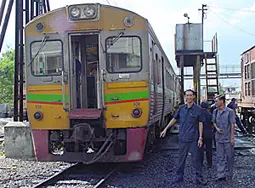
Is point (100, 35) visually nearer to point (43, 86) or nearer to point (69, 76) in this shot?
point (69, 76)

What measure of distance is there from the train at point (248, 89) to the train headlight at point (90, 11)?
368 inches

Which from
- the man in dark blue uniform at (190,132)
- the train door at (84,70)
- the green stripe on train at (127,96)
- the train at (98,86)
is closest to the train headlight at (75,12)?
the train at (98,86)

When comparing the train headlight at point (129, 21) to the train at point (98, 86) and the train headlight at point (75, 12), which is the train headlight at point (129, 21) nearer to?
the train at point (98, 86)

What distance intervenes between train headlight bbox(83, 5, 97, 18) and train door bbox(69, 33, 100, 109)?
1.50 ft

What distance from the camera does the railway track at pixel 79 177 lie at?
25.3 feet

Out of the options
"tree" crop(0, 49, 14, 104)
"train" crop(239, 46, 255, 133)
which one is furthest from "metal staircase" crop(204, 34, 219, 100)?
"tree" crop(0, 49, 14, 104)

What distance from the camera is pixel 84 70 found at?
31.0ft

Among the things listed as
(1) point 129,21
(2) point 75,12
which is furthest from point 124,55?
(2) point 75,12

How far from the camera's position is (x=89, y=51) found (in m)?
9.65

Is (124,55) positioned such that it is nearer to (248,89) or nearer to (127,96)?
(127,96)

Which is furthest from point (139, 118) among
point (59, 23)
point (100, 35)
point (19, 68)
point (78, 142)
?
point (19, 68)

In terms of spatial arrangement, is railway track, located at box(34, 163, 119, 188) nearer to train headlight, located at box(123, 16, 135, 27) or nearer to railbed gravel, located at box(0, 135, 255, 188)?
railbed gravel, located at box(0, 135, 255, 188)

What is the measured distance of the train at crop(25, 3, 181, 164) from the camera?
27.4ft

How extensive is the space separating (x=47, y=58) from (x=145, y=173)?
3115 millimetres
